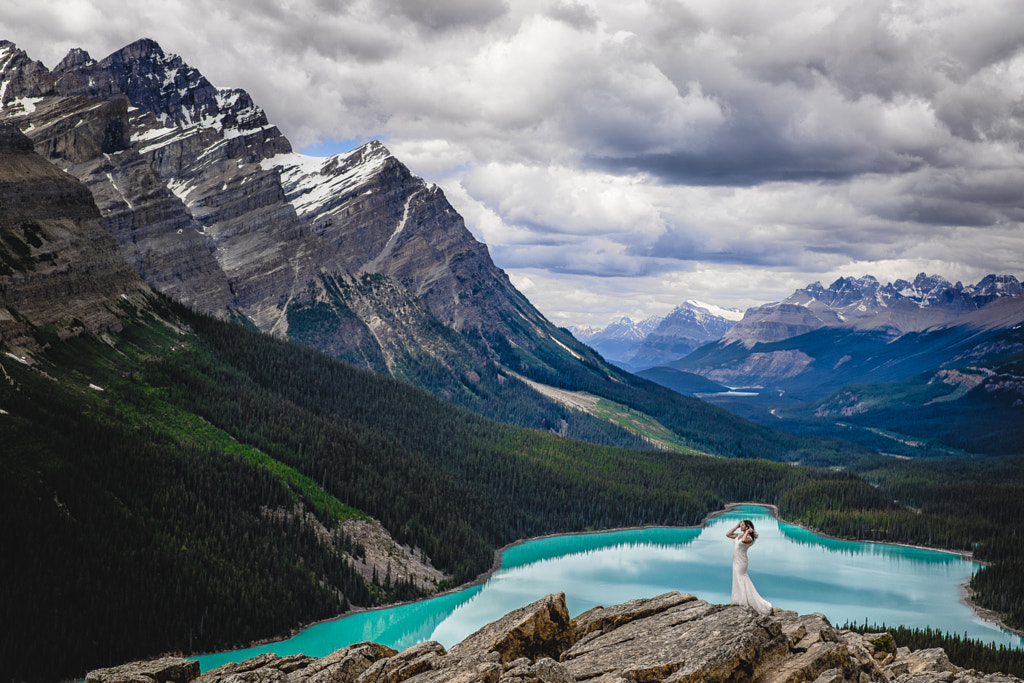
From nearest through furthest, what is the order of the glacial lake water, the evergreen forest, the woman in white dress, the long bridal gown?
the woman in white dress < the long bridal gown < the evergreen forest < the glacial lake water

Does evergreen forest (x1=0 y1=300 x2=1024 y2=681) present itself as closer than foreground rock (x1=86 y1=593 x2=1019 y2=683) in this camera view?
No

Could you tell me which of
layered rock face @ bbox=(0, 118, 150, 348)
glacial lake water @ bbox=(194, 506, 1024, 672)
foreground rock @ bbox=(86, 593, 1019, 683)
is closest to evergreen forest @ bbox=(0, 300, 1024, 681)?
glacial lake water @ bbox=(194, 506, 1024, 672)

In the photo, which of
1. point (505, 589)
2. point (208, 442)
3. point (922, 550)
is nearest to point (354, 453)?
point (208, 442)

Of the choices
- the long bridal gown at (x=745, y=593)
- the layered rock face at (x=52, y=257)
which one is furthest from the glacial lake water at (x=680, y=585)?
the layered rock face at (x=52, y=257)

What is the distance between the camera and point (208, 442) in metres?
148

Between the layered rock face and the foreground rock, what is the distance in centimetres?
12462

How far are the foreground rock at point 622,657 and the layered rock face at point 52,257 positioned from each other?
124623mm

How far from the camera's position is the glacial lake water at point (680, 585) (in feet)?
382

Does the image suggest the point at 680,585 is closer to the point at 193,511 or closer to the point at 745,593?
the point at 193,511

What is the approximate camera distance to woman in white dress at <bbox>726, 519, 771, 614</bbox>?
33656mm

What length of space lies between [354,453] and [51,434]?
67171 mm

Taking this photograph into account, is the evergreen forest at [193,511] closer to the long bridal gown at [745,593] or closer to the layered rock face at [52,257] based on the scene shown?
the layered rock face at [52,257]

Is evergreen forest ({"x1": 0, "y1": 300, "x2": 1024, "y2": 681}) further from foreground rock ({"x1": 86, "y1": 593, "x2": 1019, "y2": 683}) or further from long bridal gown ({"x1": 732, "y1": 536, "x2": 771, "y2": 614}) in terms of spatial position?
long bridal gown ({"x1": 732, "y1": 536, "x2": 771, "y2": 614})

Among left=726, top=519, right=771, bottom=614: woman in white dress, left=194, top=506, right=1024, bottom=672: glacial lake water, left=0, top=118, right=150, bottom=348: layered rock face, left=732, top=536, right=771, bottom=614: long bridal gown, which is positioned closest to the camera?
left=726, top=519, right=771, bottom=614: woman in white dress
